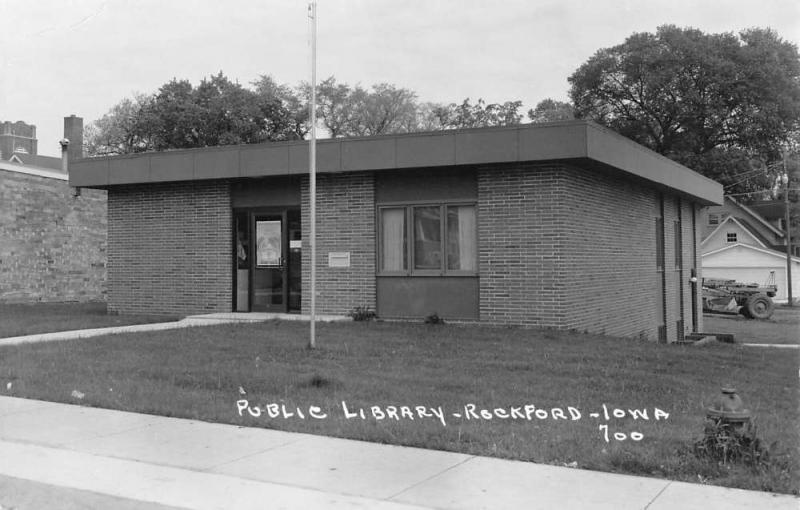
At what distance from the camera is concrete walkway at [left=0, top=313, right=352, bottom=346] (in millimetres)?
13109

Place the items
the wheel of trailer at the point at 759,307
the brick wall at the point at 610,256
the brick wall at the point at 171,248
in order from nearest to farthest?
the brick wall at the point at 610,256 < the brick wall at the point at 171,248 < the wheel of trailer at the point at 759,307

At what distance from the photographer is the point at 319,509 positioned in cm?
475

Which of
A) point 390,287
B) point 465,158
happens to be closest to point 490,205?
point 465,158

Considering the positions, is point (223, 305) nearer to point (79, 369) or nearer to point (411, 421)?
point (79, 369)

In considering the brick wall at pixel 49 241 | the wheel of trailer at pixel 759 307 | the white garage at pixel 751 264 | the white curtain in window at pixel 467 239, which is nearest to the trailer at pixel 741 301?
the wheel of trailer at pixel 759 307

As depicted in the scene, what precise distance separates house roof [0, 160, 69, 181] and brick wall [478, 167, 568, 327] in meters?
15.3

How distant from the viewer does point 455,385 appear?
8406 mm

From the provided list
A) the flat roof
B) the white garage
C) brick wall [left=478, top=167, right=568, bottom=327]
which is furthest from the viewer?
the white garage

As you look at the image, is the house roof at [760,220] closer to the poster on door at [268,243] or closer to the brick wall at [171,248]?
the poster on door at [268,243]

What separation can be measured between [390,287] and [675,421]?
29.4ft

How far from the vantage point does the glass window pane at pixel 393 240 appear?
15.4 meters

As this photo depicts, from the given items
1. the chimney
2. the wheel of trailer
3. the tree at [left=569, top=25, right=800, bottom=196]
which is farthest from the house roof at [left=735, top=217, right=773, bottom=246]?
the chimney

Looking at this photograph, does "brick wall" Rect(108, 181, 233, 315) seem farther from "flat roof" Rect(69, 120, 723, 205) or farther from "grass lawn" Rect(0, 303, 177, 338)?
"grass lawn" Rect(0, 303, 177, 338)

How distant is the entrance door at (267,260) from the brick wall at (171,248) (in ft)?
0.97
